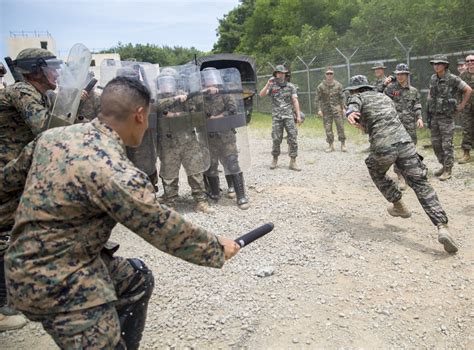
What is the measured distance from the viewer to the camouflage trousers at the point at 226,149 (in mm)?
6168

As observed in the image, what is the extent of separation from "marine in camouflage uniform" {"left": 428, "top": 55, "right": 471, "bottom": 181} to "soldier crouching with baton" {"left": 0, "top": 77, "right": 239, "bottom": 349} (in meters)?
6.15

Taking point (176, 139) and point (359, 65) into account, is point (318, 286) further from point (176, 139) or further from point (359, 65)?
point (359, 65)

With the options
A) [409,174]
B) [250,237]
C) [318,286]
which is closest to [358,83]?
[409,174]

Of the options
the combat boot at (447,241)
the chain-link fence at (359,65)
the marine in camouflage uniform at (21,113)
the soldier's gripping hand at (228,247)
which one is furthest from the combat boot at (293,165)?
the soldier's gripping hand at (228,247)

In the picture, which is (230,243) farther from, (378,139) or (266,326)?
(378,139)

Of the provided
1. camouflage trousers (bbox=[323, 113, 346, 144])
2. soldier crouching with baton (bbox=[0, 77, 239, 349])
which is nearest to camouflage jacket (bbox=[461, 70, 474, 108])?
camouflage trousers (bbox=[323, 113, 346, 144])

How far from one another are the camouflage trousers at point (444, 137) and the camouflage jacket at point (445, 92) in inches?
4.4

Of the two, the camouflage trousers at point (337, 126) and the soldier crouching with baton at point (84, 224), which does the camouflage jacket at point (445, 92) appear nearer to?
the camouflage trousers at point (337, 126)

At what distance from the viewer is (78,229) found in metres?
1.86

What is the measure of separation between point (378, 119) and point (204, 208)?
8.00 ft

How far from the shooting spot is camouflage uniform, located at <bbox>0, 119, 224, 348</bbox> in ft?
5.80

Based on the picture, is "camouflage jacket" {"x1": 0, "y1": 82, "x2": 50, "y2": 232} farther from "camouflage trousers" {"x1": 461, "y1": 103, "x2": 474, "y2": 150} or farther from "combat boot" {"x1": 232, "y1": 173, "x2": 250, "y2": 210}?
"camouflage trousers" {"x1": 461, "y1": 103, "x2": 474, "y2": 150}

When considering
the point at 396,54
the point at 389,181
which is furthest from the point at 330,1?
the point at 389,181

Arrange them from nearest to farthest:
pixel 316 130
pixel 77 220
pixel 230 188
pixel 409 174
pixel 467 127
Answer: pixel 77 220, pixel 409 174, pixel 230 188, pixel 467 127, pixel 316 130
